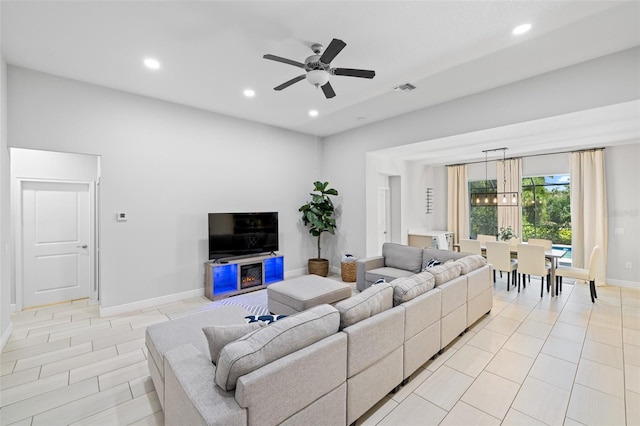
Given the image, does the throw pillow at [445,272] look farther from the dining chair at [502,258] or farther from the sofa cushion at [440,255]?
the dining chair at [502,258]

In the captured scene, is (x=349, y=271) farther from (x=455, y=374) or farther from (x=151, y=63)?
(x=151, y=63)

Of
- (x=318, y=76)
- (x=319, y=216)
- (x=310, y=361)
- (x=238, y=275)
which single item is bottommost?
(x=238, y=275)

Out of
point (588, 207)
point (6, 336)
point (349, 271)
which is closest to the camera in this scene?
point (6, 336)

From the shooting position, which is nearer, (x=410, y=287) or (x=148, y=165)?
(x=410, y=287)

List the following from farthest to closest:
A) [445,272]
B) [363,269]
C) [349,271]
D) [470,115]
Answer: [349,271] → [363,269] → [470,115] → [445,272]

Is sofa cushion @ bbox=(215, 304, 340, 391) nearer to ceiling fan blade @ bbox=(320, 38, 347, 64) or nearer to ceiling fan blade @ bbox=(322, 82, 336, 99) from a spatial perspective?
ceiling fan blade @ bbox=(320, 38, 347, 64)

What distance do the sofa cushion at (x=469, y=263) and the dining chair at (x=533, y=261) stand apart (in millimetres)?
1582

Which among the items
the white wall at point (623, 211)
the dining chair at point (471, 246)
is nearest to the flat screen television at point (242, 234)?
the dining chair at point (471, 246)

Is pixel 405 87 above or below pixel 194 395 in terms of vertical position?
above

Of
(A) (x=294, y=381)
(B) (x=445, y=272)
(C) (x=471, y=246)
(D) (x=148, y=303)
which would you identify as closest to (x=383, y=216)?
(C) (x=471, y=246)

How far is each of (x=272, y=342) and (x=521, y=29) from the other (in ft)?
11.3

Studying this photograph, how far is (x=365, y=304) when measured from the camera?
7.08 feet

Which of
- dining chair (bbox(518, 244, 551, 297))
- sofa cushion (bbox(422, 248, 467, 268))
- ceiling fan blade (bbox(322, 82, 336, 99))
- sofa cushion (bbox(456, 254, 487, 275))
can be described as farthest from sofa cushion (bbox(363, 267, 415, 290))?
ceiling fan blade (bbox(322, 82, 336, 99))

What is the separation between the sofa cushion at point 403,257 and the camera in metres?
4.68
